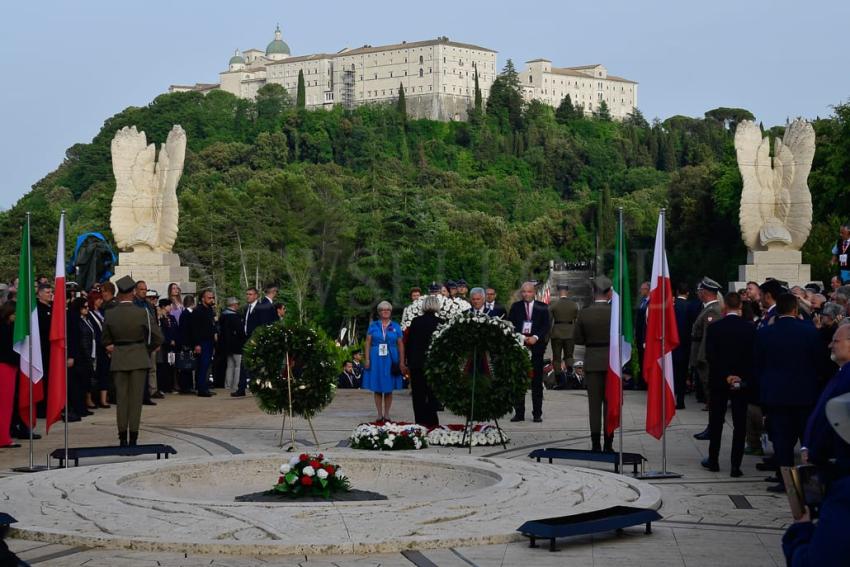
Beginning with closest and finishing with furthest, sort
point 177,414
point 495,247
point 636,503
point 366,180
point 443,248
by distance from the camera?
1. point 636,503
2. point 177,414
3. point 443,248
4. point 495,247
5. point 366,180

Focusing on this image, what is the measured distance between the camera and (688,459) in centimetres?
1309

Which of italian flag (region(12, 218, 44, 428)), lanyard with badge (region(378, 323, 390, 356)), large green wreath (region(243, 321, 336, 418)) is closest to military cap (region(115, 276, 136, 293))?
italian flag (region(12, 218, 44, 428))

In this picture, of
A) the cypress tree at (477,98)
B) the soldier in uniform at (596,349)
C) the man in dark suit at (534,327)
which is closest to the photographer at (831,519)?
the soldier in uniform at (596,349)

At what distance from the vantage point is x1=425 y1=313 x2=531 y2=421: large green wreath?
1403 cm

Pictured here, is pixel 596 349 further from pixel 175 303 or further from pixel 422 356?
pixel 175 303

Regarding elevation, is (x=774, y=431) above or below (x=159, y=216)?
below

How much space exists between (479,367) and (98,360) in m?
6.92

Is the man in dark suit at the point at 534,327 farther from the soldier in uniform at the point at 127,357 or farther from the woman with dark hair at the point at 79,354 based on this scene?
the woman with dark hair at the point at 79,354

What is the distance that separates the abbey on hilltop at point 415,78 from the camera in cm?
16150

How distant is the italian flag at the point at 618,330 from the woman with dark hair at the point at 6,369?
248 inches

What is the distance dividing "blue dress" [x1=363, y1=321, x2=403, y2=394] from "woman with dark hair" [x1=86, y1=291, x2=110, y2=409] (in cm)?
424

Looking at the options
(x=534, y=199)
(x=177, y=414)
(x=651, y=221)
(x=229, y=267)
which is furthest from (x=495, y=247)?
(x=177, y=414)

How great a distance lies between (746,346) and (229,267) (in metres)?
70.1

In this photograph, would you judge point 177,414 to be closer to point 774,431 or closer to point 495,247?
point 774,431
